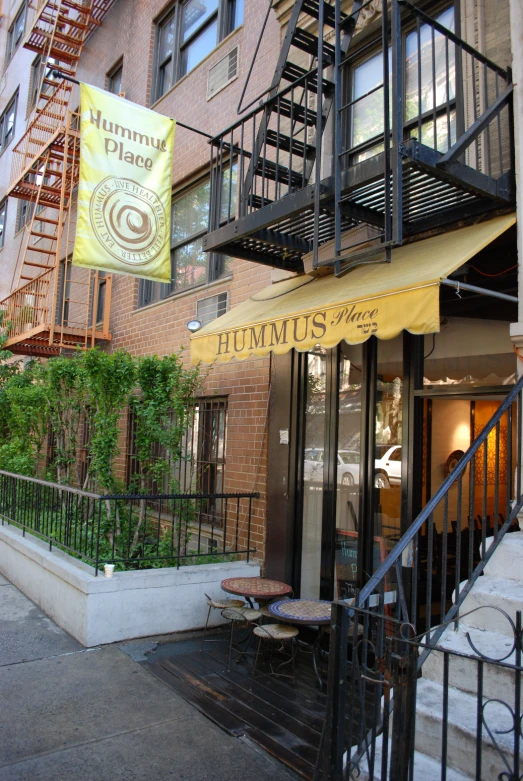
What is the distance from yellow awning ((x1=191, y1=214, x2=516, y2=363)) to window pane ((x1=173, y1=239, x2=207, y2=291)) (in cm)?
282

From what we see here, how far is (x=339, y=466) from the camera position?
235 inches

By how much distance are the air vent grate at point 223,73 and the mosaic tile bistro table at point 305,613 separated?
22.1 ft

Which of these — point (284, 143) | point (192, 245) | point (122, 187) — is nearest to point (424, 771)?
point (284, 143)

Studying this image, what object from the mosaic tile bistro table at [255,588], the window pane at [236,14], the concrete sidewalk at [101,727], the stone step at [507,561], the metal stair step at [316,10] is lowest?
the concrete sidewalk at [101,727]

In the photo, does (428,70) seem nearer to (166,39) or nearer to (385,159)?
(385,159)

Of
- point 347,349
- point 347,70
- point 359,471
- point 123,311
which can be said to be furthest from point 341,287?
point 123,311

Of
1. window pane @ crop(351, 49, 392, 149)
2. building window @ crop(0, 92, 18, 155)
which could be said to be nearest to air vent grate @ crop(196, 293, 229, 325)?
window pane @ crop(351, 49, 392, 149)

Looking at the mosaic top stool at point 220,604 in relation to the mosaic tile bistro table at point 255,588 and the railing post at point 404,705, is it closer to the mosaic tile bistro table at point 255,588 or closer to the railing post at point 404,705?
the mosaic tile bistro table at point 255,588

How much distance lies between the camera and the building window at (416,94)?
5.25 meters

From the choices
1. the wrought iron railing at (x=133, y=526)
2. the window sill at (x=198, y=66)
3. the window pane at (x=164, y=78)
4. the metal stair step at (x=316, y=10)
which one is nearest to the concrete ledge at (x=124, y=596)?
the wrought iron railing at (x=133, y=526)

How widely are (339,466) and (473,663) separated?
3006mm

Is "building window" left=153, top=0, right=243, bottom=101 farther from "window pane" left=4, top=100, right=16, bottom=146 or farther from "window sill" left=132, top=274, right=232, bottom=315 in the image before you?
"window pane" left=4, top=100, right=16, bottom=146

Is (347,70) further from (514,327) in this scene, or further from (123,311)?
(123,311)

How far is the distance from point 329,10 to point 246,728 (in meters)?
6.54
